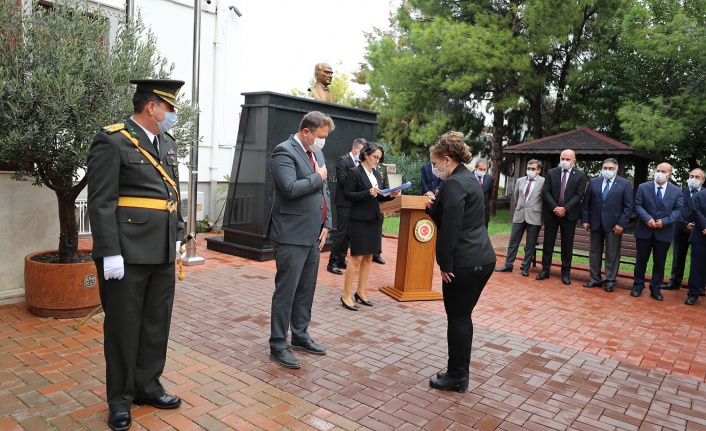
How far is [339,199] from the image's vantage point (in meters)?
8.67

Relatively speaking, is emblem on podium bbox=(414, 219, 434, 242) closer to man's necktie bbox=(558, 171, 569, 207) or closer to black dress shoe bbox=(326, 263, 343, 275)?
black dress shoe bbox=(326, 263, 343, 275)

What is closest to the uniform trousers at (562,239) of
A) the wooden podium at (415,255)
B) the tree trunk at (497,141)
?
the wooden podium at (415,255)

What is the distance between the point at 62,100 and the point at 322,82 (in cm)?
568

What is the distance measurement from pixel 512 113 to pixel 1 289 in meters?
19.6

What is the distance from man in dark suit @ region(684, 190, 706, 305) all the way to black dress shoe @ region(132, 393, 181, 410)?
24.2ft

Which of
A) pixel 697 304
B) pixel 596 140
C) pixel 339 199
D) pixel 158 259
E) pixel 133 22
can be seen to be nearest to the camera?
pixel 158 259

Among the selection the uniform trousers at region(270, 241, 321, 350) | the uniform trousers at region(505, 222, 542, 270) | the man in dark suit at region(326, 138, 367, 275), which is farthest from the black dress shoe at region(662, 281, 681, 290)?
the uniform trousers at region(270, 241, 321, 350)

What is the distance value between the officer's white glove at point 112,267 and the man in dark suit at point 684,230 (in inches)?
329

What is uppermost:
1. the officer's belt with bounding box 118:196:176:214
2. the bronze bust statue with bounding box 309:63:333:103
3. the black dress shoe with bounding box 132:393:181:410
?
the bronze bust statue with bounding box 309:63:333:103

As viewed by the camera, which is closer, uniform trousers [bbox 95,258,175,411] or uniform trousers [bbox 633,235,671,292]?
uniform trousers [bbox 95,258,175,411]

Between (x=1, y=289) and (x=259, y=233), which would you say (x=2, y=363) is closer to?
(x=1, y=289)

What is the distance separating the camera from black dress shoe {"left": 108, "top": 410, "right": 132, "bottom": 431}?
11.0 ft

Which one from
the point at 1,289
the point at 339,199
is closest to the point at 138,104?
the point at 1,289

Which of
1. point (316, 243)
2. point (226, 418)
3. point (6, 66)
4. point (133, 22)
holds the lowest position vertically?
point (226, 418)
